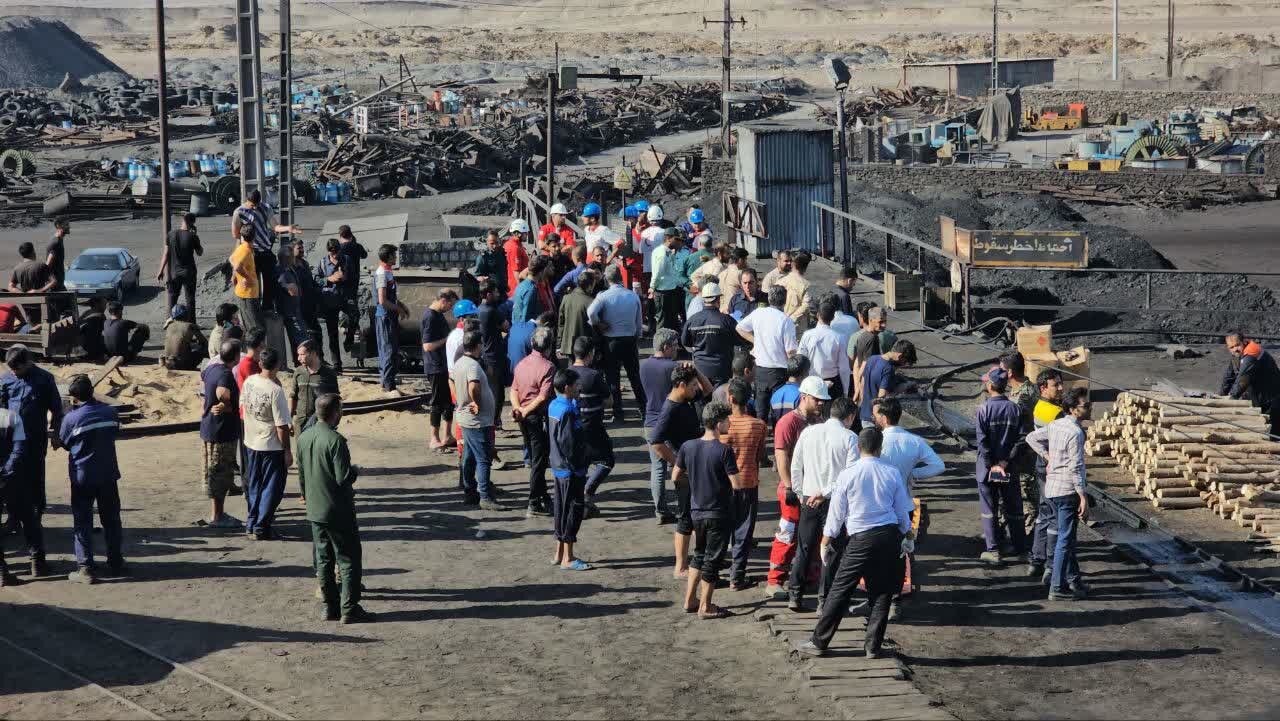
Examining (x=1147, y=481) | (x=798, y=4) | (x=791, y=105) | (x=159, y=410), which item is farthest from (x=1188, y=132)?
(x=798, y=4)

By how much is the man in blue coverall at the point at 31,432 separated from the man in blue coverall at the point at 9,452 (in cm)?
3

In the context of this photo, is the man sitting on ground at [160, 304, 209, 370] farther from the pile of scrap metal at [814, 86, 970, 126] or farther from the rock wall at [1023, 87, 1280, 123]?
the rock wall at [1023, 87, 1280, 123]

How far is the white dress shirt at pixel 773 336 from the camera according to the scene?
45.4 ft

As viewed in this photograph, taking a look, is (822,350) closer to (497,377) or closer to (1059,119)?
(497,377)

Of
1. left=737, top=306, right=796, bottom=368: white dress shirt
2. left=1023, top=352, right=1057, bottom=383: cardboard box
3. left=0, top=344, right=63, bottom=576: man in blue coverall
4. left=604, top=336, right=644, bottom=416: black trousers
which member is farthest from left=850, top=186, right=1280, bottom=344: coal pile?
left=0, top=344, right=63, bottom=576: man in blue coverall

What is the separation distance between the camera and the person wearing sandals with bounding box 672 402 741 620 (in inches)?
404

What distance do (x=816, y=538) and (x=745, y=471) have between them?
0.73m

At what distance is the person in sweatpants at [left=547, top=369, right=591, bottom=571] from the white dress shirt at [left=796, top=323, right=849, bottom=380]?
290cm

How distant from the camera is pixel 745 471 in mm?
10883

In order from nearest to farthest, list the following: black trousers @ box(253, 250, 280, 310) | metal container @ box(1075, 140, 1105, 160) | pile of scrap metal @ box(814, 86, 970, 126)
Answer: black trousers @ box(253, 250, 280, 310)
metal container @ box(1075, 140, 1105, 160)
pile of scrap metal @ box(814, 86, 970, 126)

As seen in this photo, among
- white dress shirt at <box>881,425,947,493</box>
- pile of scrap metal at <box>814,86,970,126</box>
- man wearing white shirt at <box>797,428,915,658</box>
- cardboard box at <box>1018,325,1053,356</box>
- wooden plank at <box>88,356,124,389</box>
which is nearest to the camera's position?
man wearing white shirt at <box>797,428,915,658</box>

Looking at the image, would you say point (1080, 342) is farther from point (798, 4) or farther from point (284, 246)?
point (798, 4)

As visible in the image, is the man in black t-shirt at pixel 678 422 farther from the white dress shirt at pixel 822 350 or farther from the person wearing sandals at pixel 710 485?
the white dress shirt at pixel 822 350

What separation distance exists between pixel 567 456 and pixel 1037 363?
8.60 meters
